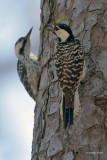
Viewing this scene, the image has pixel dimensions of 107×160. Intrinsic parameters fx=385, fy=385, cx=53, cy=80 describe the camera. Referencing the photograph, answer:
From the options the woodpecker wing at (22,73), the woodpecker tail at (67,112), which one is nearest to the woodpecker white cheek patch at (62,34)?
the woodpecker tail at (67,112)

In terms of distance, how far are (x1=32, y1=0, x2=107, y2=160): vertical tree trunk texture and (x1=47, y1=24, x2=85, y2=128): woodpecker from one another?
0.08 meters

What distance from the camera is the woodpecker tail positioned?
312 cm

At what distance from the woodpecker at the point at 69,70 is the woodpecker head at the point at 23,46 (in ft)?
6.08

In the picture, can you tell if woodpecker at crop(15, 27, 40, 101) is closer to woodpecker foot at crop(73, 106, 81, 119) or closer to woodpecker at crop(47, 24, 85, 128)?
woodpecker at crop(47, 24, 85, 128)

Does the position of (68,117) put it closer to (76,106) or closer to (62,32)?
(76,106)

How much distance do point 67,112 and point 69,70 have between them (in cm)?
40

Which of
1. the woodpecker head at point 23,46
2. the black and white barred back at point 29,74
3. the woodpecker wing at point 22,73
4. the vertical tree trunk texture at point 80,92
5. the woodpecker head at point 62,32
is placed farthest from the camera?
the woodpecker head at point 23,46

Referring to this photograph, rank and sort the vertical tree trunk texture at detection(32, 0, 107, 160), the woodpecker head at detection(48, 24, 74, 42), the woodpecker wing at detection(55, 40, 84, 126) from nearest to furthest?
the vertical tree trunk texture at detection(32, 0, 107, 160)
the woodpecker wing at detection(55, 40, 84, 126)
the woodpecker head at detection(48, 24, 74, 42)

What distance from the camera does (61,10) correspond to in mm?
4055

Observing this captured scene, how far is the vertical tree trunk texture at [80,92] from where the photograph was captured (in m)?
3.11

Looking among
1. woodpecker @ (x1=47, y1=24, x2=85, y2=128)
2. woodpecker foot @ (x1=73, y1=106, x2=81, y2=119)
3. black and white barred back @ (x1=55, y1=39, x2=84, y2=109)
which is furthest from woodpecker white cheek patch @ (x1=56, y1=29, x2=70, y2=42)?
woodpecker foot @ (x1=73, y1=106, x2=81, y2=119)

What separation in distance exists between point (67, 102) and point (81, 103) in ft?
0.45

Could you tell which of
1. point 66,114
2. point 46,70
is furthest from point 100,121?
point 46,70

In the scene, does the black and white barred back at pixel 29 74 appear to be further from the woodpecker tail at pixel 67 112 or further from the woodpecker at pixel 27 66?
the woodpecker tail at pixel 67 112
